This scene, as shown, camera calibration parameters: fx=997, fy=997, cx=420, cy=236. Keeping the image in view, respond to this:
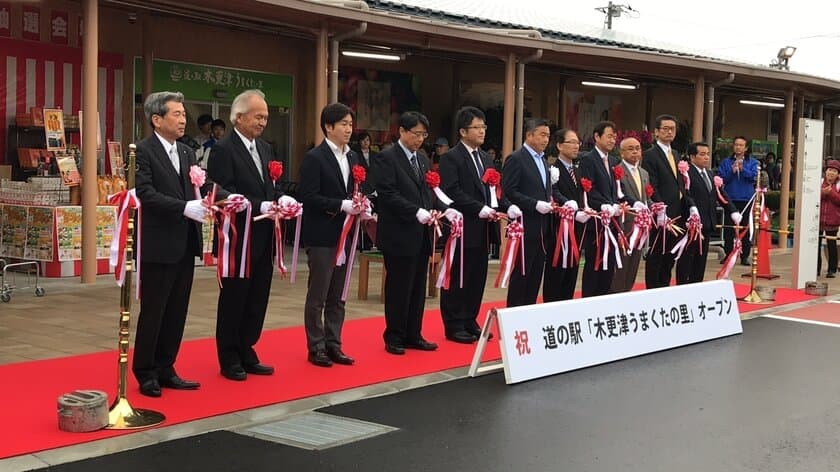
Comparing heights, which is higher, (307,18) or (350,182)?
(307,18)

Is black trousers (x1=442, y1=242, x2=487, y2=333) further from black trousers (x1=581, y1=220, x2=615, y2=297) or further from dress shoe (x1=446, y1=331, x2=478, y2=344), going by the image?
black trousers (x1=581, y1=220, x2=615, y2=297)

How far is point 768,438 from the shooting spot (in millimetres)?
5230

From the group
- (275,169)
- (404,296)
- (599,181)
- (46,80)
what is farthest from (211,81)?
(275,169)

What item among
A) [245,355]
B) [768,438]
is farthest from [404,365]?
[768,438]

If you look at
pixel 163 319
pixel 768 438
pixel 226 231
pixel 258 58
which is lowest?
pixel 768 438

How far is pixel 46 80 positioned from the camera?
11781mm

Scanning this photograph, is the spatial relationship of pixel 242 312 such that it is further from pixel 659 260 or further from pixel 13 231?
pixel 13 231

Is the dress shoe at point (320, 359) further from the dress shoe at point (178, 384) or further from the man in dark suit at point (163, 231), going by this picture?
the man in dark suit at point (163, 231)

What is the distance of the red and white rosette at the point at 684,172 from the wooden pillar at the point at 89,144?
5.60 metres

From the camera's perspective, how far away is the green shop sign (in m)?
13.1

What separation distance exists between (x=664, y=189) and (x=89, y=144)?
5.54 metres

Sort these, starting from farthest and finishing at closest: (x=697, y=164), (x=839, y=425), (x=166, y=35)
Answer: (x=166, y=35)
(x=697, y=164)
(x=839, y=425)

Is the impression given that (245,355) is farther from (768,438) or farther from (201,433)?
(768,438)

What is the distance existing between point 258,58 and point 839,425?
34.8ft
